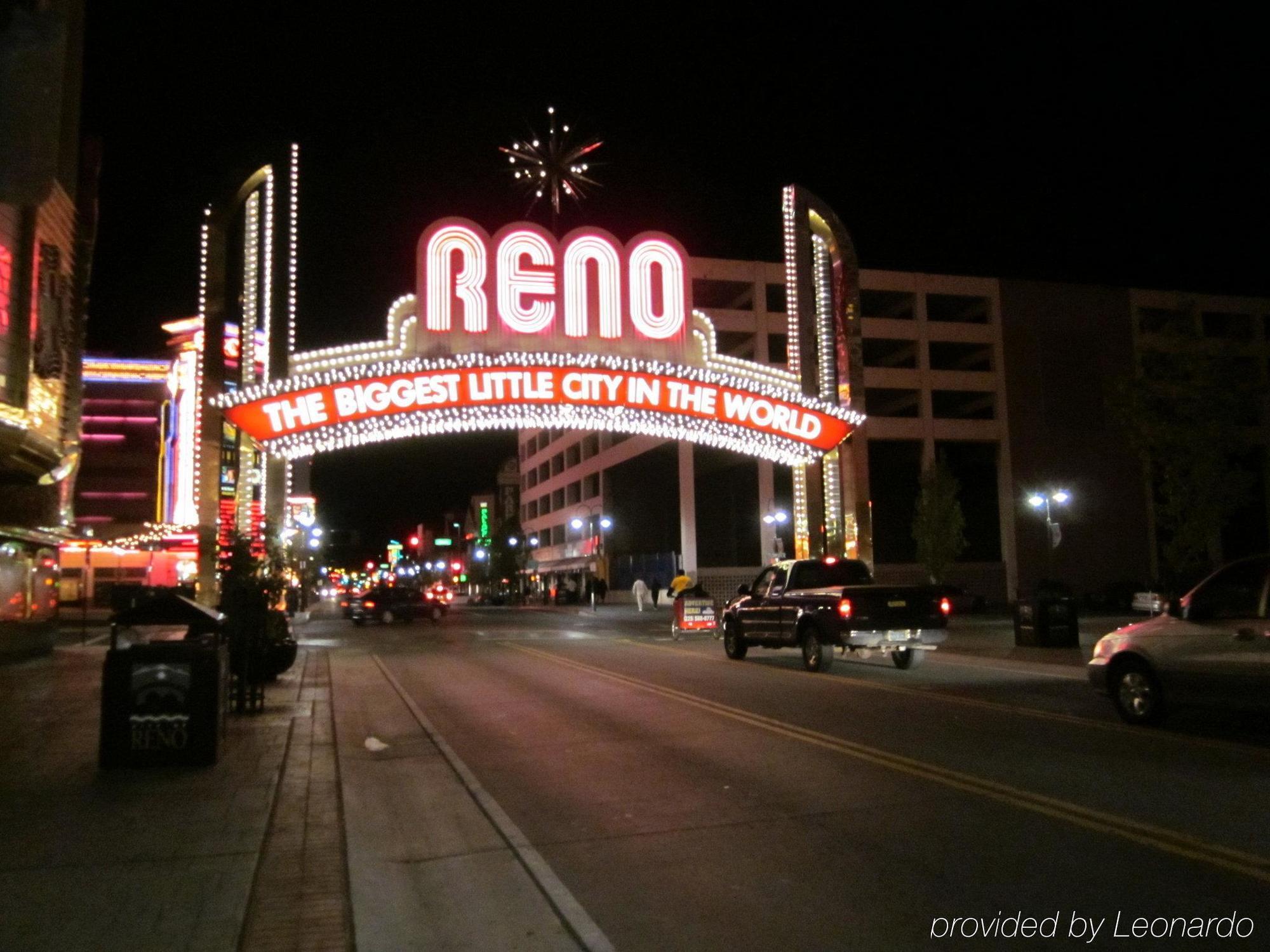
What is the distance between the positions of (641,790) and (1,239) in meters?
12.2

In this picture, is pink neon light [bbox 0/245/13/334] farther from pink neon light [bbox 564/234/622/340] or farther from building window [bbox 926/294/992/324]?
building window [bbox 926/294/992/324]

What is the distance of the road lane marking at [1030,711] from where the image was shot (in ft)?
33.3

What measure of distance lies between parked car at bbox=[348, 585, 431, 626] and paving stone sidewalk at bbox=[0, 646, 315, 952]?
29.3 meters

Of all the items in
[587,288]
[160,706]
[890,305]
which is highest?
[890,305]

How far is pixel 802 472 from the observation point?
25531mm

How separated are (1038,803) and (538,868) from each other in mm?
3692

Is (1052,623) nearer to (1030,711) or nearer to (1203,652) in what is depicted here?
(1030,711)

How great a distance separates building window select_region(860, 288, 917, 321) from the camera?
56.2 m

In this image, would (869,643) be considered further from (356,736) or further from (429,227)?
(429,227)

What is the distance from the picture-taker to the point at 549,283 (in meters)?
23.7

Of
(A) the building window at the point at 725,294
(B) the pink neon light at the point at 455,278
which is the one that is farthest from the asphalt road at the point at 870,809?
(A) the building window at the point at 725,294

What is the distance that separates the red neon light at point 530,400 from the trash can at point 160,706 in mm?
11499

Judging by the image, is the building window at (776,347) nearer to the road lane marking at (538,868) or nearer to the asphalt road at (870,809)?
the asphalt road at (870,809)

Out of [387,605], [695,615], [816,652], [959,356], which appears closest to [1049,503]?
[959,356]
